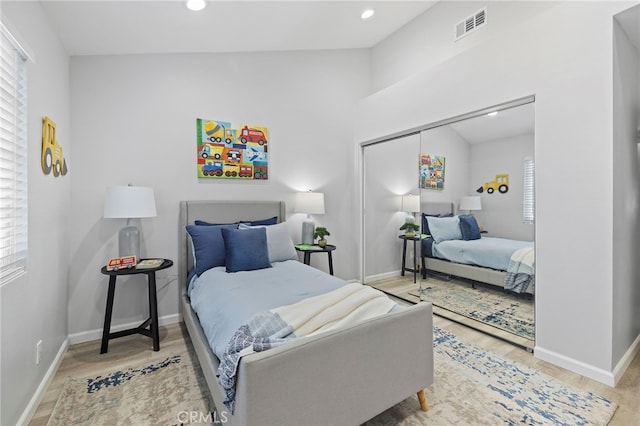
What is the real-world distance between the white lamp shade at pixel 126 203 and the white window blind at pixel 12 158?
0.70 metres

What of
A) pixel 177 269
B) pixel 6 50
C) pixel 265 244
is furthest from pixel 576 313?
pixel 6 50

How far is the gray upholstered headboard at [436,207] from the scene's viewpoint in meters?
3.15

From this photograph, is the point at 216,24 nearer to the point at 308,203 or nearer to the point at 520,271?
the point at 308,203

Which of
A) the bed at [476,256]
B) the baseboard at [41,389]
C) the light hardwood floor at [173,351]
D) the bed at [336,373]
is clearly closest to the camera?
the bed at [336,373]

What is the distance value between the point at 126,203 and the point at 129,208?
0.15 feet

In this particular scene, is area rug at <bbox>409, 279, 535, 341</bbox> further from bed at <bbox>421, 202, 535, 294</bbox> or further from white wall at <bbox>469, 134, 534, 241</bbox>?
white wall at <bbox>469, 134, 534, 241</bbox>

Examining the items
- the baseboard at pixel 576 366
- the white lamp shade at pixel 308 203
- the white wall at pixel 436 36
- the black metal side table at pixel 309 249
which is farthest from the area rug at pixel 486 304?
the white wall at pixel 436 36

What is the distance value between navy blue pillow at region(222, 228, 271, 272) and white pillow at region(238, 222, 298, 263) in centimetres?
18

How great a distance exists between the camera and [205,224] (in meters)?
3.06

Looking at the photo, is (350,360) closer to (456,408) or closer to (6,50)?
(456,408)

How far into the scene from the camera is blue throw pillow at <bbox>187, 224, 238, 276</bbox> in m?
2.69

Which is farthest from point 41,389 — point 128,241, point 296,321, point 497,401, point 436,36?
point 436,36

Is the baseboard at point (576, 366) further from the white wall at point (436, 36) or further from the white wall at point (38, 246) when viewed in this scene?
the white wall at point (38, 246)

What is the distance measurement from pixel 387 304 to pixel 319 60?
3.32 meters
